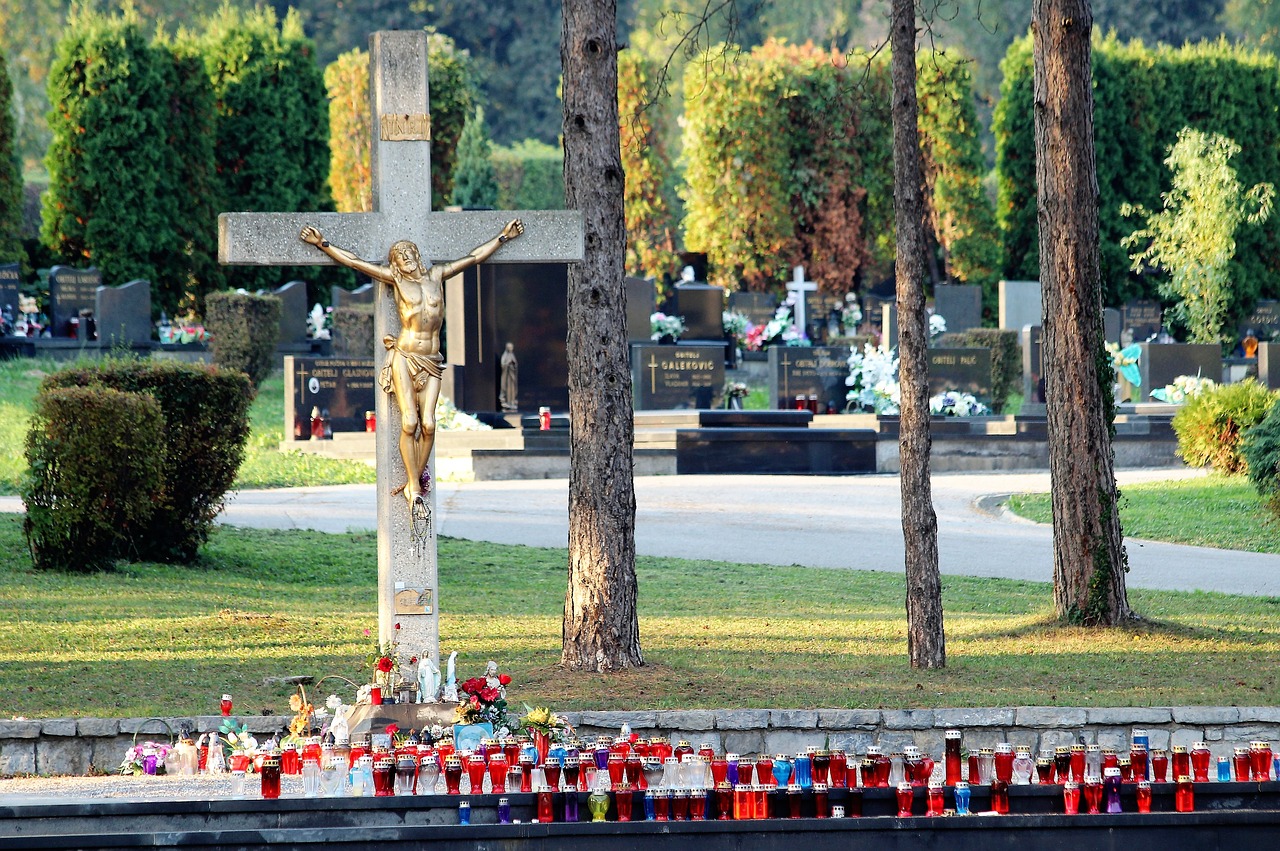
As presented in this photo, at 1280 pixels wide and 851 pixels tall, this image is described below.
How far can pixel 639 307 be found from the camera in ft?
98.9

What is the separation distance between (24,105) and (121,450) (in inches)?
1562

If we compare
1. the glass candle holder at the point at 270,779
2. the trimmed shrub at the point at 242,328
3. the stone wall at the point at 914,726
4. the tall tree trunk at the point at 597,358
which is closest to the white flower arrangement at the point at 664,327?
the trimmed shrub at the point at 242,328

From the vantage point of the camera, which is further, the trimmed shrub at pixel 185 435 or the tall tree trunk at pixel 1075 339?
the trimmed shrub at pixel 185 435

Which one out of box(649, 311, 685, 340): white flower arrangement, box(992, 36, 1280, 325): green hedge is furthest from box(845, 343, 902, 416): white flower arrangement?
box(992, 36, 1280, 325): green hedge

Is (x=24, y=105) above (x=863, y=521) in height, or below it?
above

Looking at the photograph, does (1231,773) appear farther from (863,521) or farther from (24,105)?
(24,105)

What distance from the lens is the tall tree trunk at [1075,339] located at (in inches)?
414

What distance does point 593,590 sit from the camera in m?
8.81

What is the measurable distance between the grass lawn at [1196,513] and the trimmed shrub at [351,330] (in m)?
14.0

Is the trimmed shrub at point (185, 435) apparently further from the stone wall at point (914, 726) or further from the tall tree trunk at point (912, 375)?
the tall tree trunk at point (912, 375)

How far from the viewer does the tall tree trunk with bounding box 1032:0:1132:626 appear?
10.5 m

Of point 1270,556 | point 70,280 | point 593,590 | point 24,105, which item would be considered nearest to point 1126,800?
point 593,590

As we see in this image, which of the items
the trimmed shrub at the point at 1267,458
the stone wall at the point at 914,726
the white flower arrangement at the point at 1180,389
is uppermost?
the white flower arrangement at the point at 1180,389

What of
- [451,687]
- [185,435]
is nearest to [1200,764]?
[451,687]
